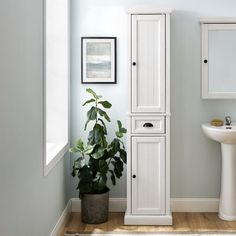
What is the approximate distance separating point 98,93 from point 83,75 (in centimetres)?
23

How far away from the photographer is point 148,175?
4.03 metres

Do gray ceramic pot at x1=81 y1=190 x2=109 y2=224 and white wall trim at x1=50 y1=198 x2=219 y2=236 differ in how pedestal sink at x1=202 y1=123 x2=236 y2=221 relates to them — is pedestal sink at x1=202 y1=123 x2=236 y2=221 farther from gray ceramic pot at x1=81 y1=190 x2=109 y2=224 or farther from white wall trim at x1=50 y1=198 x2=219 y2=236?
gray ceramic pot at x1=81 y1=190 x2=109 y2=224

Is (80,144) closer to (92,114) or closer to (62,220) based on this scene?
(92,114)

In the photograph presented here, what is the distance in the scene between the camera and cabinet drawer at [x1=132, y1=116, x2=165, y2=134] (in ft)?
13.1

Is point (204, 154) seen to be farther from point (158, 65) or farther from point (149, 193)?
point (158, 65)

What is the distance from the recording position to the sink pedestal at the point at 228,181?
4.09m

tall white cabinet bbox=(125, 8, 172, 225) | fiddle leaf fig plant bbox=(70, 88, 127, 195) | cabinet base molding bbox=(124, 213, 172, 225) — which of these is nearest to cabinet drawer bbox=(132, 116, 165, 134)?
tall white cabinet bbox=(125, 8, 172, 225)

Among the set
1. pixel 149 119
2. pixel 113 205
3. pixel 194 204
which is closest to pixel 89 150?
pixel 149 119

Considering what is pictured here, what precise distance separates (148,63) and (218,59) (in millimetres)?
788

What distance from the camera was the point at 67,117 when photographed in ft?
13.8

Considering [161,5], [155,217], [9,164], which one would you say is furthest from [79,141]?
[9,164]

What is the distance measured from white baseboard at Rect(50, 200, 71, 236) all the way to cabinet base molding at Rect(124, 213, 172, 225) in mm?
561

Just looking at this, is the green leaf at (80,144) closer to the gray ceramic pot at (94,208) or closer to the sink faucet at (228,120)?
the gray ceramic pot at (94,208)

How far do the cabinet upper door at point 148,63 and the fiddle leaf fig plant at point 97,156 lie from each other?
32 centimetres
